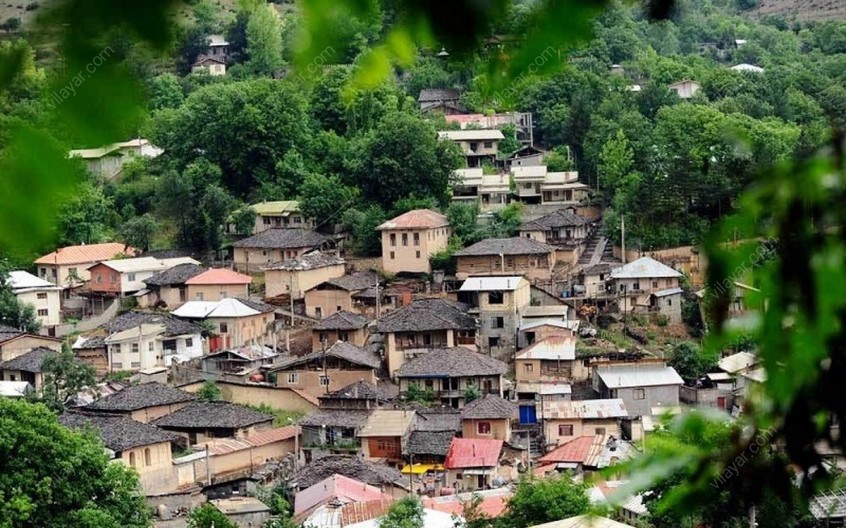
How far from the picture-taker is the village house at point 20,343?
1325 cm

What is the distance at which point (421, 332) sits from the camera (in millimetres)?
12641

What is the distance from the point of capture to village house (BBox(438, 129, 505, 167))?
59.2 ft

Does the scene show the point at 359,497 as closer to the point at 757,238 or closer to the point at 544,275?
the point at 544,275

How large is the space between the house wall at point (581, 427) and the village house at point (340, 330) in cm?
274

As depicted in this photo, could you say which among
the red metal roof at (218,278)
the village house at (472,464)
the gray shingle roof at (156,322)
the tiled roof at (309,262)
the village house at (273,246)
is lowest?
the village house at (472,464)

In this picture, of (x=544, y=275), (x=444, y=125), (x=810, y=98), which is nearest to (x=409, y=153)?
(x=544, y=275)

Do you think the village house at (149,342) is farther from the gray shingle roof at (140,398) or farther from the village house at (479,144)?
the village house at (479,144)

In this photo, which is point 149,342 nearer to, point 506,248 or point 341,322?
point 341,322

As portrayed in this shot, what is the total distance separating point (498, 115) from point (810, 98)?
17.0 feet

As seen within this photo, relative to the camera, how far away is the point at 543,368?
12.2 m

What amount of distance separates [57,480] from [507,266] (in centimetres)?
685

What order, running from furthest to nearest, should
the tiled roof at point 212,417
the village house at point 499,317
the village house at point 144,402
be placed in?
1. the village house at point 499,317
2. the village house at point 144,402
3. the tiled roof at point 212,417

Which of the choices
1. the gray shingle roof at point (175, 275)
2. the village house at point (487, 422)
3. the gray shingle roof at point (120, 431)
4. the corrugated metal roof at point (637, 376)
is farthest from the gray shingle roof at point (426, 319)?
the gray shingle roof at point (175, 275)

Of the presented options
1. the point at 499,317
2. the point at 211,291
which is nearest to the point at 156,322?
the point at 211,291
